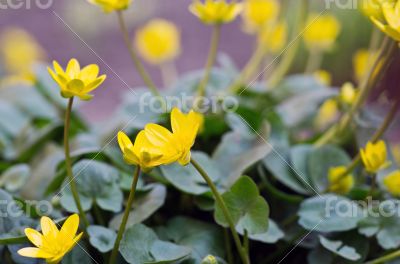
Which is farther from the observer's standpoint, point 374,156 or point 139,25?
point 139,25

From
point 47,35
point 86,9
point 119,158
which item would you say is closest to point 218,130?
point 119,158

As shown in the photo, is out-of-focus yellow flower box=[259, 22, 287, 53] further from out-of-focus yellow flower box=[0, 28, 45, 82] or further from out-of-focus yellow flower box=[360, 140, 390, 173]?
out-of-focus yellow flower box=[0, 28, 45, 82]

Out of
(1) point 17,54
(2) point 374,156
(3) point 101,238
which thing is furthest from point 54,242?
(1) point 17,54

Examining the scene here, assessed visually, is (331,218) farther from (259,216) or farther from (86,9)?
(86,9)

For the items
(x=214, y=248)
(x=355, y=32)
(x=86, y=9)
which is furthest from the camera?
(x=86, y=9)

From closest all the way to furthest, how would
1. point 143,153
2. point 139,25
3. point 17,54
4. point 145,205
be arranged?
point 143,153, point 145,205, point 17,54, point 139,25

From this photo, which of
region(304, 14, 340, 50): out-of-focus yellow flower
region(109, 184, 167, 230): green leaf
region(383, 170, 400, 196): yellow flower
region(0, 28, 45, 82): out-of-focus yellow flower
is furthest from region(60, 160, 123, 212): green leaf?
region(0, 28, 45, 82): out-of-focus yellow flower

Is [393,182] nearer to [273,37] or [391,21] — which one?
[391,21]
